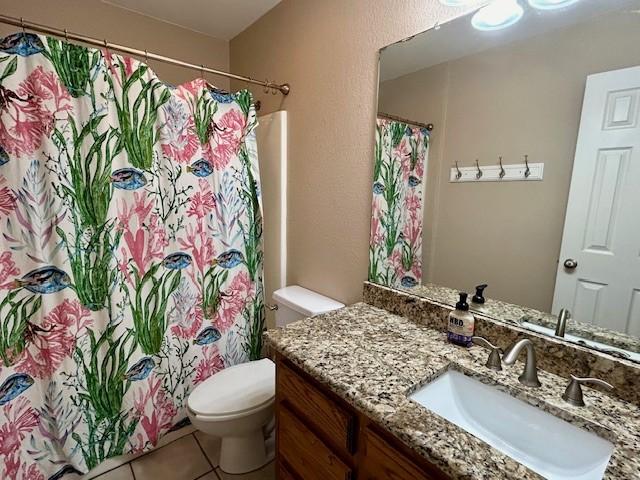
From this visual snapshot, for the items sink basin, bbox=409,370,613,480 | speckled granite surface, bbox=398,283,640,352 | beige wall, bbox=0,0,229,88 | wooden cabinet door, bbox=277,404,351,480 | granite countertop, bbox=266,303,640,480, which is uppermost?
beige wall, bbox=0,0,229,88

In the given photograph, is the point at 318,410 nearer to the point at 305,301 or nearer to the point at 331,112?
the point at 305,301

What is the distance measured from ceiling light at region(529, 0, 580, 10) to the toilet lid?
5.55ft

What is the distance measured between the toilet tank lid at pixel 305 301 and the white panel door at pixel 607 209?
939 millimetres

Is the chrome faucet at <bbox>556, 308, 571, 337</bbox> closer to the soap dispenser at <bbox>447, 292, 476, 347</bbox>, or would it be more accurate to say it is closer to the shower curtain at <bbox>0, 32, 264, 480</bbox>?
the soap dispenser at <bbox>447, 292, 476, 347</bbox>

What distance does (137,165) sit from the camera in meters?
1.39

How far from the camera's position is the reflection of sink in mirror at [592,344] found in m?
0.79

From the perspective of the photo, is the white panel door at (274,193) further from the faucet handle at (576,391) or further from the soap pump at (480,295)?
Answer: the faucet handle at (576,391)

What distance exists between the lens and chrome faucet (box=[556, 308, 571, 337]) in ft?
2.95

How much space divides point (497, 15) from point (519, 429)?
119 cm

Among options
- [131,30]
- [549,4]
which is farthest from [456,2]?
[131,30]

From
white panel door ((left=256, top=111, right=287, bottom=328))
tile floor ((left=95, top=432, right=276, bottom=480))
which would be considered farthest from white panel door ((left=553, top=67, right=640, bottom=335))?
tile floor ((left=95, top=432, right=276, bottom=480))

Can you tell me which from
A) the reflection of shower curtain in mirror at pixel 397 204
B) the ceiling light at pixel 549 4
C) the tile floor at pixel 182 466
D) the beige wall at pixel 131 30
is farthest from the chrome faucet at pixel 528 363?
the beige wall at pixel 131 30

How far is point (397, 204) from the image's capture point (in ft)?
4.29

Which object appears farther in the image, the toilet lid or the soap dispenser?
the toilet lid
